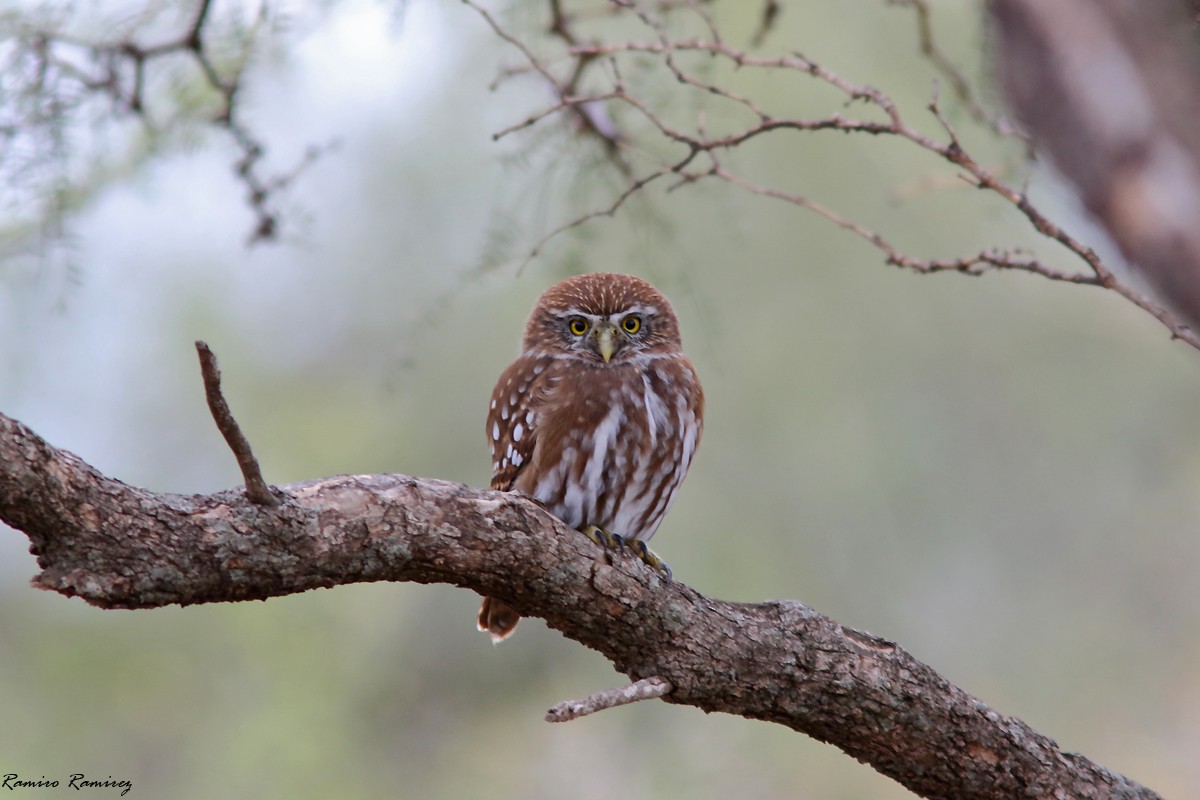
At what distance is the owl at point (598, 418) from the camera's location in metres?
3.97

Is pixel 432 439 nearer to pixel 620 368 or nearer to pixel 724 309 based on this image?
pixel 724 309

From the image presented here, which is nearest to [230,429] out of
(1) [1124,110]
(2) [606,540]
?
(2) [606,540]

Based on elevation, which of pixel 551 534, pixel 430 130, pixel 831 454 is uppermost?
pixel 430 130

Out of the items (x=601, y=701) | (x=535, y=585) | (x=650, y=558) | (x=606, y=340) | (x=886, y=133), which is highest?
(x=606, y=340)

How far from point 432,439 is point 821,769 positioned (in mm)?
3495

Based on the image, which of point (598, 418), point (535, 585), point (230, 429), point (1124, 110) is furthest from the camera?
point (598, 418)

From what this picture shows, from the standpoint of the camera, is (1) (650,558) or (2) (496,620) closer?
(1) (650,558)

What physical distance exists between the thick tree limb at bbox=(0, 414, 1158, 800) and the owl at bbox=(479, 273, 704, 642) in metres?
0.66

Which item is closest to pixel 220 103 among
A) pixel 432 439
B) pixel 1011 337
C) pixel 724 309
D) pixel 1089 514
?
pixel 432 439

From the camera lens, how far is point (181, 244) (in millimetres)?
8570

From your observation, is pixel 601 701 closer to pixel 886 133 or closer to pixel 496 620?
pixel 496 620

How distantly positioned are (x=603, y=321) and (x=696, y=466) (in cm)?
431

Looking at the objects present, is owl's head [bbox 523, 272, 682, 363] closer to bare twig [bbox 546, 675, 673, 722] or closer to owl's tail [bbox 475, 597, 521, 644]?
owl's tail [bbox 475, 597, 521, 644]

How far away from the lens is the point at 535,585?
2.89m
